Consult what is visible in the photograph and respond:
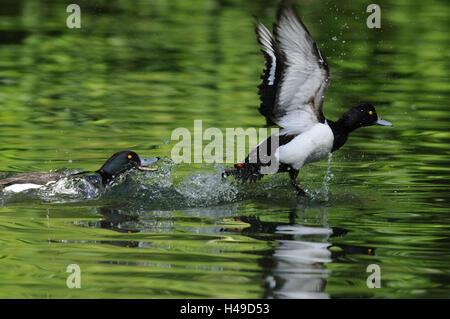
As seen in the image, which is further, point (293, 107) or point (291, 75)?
point (293, 107)

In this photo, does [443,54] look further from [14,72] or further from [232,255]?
[232,255]

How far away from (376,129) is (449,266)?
6.70 metres

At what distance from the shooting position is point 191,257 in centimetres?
727

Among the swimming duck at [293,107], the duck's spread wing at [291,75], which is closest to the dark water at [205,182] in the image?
the swimming duck at [293,107]

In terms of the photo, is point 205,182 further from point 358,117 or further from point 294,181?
point 358,117

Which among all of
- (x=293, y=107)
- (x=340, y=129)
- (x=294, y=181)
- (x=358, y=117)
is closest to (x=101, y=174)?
(x=294, y=181)

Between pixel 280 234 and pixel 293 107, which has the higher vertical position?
pixel 293 107

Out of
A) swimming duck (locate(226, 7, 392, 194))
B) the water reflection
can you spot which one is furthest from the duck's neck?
the water reflection

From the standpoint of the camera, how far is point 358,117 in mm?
9969

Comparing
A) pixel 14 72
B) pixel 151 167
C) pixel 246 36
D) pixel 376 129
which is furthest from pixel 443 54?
pixel 151 167

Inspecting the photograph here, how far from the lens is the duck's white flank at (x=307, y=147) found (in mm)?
9555

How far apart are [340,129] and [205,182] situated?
1.64 meters

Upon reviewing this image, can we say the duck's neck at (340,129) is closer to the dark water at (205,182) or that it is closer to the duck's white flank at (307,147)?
the duck's white flank at (307,147)
